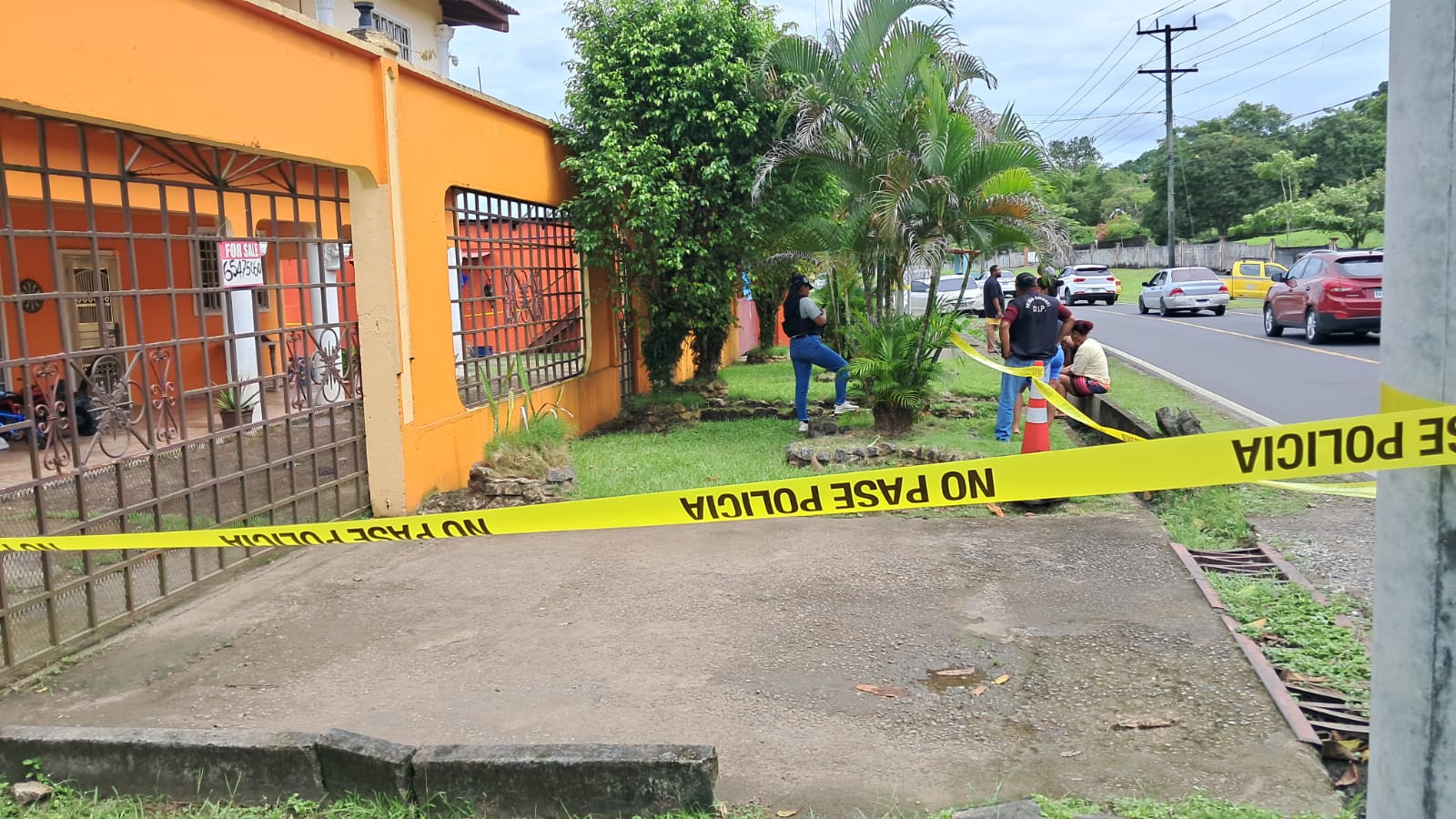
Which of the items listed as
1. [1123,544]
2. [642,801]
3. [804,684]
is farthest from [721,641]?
[1123,544]

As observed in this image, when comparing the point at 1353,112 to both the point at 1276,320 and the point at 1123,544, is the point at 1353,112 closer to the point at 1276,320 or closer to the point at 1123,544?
the point at 1276,320

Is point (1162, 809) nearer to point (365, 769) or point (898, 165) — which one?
point (365, 769)

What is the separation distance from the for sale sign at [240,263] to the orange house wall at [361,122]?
2.26 feet

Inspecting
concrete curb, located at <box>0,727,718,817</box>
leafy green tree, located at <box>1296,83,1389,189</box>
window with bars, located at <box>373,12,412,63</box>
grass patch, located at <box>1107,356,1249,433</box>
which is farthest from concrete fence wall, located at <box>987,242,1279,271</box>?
concrete curb, located at <box>0,727,718,817</box>

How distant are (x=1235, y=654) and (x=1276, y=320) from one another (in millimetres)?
16536

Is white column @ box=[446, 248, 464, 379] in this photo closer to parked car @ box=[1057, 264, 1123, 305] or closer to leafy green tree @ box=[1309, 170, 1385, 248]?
parked car @ box=[1057, 264, 1123, 305]

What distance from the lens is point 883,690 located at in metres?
4.31

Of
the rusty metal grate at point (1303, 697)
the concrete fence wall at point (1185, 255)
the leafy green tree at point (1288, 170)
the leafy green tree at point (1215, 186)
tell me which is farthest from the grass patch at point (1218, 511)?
the leafy green tree at point (1215, 186)

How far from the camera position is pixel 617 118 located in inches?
410

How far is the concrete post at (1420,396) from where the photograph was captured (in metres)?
2.04

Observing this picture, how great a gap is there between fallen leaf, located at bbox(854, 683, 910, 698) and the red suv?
49.1ft

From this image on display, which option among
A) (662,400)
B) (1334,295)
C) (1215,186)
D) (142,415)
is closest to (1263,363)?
(1334,295)

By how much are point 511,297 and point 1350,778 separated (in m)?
7.96

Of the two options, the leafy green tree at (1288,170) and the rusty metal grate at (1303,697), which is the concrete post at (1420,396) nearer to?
the rusty metal grate at (1303,697)
